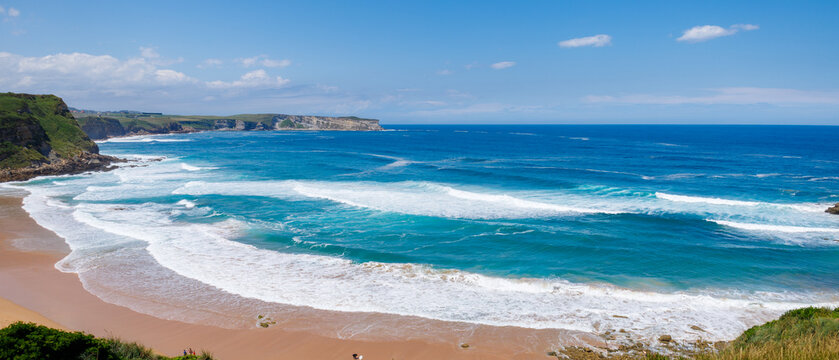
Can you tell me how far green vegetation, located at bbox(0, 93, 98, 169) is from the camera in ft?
169

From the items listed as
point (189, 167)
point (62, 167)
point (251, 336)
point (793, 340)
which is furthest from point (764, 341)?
point (62, 167)

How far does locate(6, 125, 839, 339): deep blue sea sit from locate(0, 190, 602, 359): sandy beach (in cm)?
120

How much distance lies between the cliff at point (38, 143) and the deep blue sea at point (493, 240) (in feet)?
18.2

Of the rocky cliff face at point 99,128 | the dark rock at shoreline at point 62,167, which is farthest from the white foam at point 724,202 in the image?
the rocky cliff face at point 99,128

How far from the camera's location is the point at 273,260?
22875 mm

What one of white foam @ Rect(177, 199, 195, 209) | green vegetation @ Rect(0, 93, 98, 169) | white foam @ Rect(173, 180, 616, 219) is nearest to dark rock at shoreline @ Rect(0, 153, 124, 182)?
green vegetation @ Rect(0, 93, 98, 169)

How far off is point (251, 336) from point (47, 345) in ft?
19.7

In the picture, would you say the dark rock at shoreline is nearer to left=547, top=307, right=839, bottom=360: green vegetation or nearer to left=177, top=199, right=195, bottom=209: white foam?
left=177, top=199, right=195, bottom=209: white foam

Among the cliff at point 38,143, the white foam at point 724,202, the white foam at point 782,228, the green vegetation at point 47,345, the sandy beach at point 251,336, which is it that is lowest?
the sandy beach at point 251,336

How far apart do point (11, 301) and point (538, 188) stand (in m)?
38.0

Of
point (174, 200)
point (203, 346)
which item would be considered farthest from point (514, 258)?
point (174, 200)

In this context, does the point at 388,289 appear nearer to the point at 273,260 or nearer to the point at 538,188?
the point at 273,260

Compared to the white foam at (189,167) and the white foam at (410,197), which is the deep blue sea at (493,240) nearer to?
the white foam at (410,197)

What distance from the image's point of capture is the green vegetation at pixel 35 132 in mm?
51438
